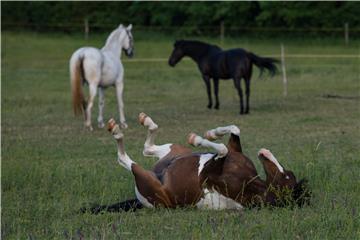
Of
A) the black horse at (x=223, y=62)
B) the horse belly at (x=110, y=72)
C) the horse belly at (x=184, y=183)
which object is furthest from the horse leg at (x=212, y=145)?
the black horse at (x=223, y=62)

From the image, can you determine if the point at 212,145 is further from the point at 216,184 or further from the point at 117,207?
the point at 117,207

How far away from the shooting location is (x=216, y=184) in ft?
21.2

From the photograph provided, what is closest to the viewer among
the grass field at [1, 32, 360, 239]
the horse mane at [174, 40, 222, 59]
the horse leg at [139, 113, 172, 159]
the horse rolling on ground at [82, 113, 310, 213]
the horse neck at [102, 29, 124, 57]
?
the grass field at [1, 32, 360, 239]

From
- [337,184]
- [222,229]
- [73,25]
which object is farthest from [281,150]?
[73,25]

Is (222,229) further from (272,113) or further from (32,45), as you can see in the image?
(32,45)

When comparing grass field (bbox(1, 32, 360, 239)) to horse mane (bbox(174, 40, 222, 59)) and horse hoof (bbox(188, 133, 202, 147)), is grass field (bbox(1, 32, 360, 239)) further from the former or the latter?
horse mane (bbox(174, 40, 222, 59))

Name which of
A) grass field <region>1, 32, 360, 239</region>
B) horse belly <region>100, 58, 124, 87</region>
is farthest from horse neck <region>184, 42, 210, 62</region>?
horse belly <region>100, 58, 124, 87</region>

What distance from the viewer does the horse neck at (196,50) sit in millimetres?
20344

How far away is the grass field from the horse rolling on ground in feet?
0.45

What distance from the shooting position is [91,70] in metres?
15.4

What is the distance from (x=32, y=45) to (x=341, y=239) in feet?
120

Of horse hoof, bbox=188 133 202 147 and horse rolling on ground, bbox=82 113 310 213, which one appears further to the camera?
horse hoof, bbox=188 133 202 147

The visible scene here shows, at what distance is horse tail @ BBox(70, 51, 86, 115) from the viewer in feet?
48.2

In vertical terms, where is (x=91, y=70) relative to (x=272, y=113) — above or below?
above
